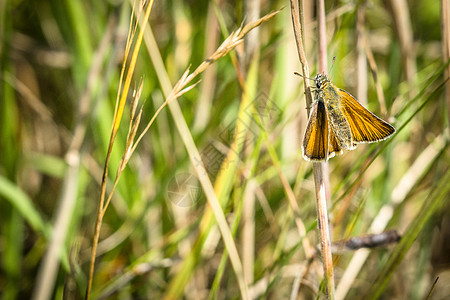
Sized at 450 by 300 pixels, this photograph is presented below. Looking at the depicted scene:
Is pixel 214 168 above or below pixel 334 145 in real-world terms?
above

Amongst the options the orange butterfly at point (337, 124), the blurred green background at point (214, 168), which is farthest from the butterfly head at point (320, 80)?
the blurred green background at point (214, 168)

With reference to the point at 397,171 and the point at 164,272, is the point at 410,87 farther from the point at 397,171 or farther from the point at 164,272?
the point at 164,272

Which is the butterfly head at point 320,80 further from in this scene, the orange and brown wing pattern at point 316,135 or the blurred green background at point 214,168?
the blurred green background at point 214,168

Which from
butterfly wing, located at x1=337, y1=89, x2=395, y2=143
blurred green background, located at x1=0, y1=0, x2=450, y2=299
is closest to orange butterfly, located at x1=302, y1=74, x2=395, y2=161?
butterfly wing, located at x1=337, y1=89, x2=395, y2=143

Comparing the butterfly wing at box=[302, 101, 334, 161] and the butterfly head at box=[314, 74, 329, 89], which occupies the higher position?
the butterfly head at box=[314, 74, 329, 89]

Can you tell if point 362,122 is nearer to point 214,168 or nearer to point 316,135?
point 316,135

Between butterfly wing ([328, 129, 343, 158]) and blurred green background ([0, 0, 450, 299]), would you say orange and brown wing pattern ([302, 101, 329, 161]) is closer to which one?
butterfly wing ([328, 129, 343, 158])

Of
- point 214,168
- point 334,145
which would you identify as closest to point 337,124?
point 334,145
